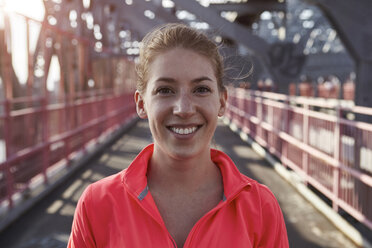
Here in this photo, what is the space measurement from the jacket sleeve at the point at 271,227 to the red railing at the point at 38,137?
441cm

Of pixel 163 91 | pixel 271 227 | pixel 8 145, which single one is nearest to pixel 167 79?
pixel 163 91

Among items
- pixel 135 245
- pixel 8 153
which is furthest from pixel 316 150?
pixel 135 245

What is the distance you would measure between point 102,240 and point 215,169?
0.56m

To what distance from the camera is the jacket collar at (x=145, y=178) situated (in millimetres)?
1562

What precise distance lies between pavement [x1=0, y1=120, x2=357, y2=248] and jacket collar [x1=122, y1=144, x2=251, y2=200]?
21.6 inches

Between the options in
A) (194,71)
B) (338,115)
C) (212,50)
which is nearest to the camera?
(194,71)

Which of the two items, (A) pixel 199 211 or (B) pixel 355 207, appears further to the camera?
(B) pixel 355 207

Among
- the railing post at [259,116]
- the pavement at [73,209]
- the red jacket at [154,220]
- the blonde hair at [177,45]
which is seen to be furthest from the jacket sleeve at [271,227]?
the railing post at [259,116]

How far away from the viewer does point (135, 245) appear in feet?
4.83

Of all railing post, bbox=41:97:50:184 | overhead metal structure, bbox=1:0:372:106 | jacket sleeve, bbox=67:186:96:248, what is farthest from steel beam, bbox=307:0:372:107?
jacket sleeve, bbox=67:186:96:248

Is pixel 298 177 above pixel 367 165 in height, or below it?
below

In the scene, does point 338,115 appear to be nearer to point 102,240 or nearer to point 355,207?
point 355,207

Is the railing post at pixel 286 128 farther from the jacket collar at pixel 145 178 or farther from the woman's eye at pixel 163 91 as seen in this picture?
the woman's eye at pixel 163 91

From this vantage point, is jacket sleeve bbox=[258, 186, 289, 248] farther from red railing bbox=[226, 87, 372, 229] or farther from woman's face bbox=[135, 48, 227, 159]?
red railing bbox=[226, 87, 372, 229]
